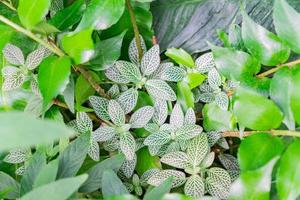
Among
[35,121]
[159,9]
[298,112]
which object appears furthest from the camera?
[159,9]

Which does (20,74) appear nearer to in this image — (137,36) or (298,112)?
(137,36)

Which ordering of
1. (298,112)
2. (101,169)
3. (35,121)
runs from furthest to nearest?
(101,169) < (298,112) < (35,121)

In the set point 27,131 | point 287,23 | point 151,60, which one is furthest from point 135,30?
point 27,131

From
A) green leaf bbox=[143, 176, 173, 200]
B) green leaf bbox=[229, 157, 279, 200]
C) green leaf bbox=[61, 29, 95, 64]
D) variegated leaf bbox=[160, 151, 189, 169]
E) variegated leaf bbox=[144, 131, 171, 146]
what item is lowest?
variegated leaf bbox=[160, 151, 189, 169]

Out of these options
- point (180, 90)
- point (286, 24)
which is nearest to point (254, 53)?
point (286, 24)

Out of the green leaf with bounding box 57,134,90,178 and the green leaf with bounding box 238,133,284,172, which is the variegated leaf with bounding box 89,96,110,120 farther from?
the green leaf with bounding box 238,133,284,172

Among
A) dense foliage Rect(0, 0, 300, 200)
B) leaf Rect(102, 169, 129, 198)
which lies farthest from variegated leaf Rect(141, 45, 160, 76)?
leaf Rect(102, 169, 129, 198)

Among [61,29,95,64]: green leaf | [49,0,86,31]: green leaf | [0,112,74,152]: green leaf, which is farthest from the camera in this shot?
[49,0,86,31]: green leaf

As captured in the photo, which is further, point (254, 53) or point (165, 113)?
point (165, 113)
